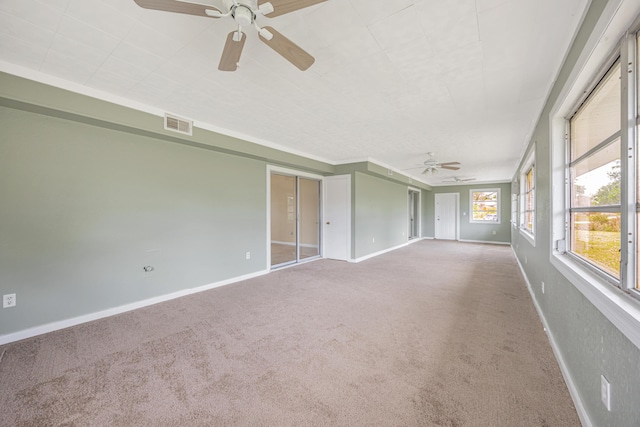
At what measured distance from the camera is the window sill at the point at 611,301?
3.01 ft

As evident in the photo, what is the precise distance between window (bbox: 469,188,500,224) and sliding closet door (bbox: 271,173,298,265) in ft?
23.6

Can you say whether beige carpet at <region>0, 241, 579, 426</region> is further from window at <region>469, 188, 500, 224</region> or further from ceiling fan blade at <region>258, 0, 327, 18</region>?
window at <region>469, 188, 500, 224</region>

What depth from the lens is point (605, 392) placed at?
3.75 ft

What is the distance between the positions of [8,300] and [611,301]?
439 centimetres

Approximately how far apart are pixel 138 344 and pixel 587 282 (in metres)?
3.36

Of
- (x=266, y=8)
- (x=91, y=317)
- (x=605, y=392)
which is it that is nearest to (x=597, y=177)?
(x=605, y=392)

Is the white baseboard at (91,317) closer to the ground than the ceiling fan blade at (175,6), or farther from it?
closer to the ground

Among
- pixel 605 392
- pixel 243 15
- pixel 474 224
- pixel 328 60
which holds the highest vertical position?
pixel 328 60

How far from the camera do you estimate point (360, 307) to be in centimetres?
306

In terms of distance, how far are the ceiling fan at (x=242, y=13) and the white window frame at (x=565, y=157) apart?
4.55 ft

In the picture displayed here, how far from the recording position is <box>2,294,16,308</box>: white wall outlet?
7.43 feet

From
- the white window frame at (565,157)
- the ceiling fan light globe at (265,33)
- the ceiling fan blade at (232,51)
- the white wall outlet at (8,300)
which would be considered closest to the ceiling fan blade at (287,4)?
the ceiling fan light globe at (265,33)

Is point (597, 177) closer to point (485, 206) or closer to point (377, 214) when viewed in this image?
point (377, 214)

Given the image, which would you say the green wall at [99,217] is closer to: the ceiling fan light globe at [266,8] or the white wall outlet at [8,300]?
the white wall outlet at [8,300]
